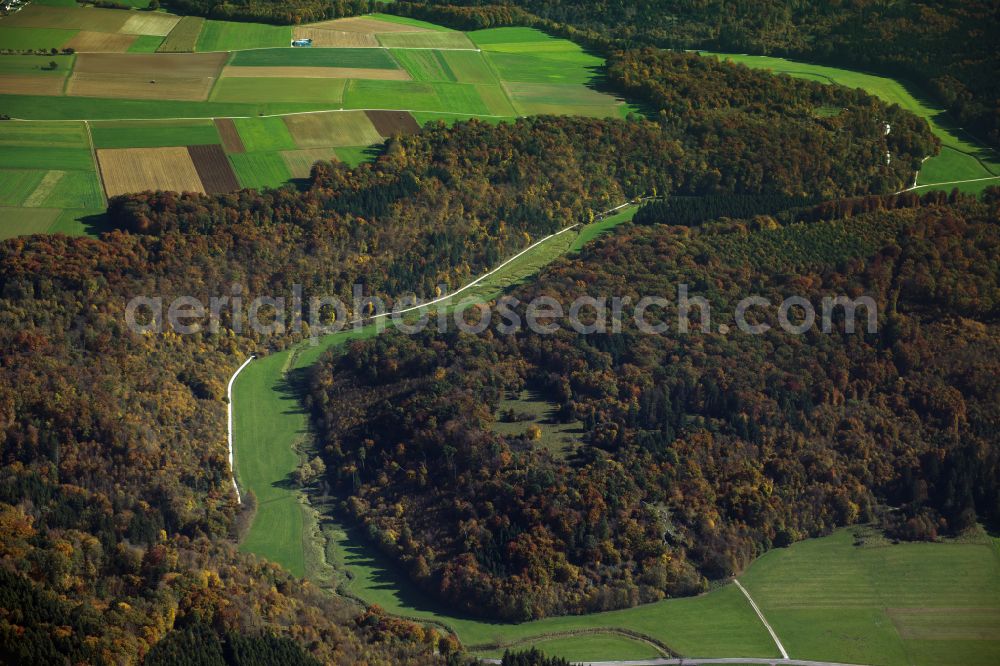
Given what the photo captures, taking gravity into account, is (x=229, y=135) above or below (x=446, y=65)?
above

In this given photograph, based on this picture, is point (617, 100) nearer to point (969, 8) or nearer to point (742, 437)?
point (969, 8)

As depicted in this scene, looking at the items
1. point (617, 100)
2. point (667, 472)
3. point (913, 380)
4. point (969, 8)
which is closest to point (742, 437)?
point (667, 472)

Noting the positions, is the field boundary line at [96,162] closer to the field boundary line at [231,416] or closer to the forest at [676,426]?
the field boundary line at [231,416]

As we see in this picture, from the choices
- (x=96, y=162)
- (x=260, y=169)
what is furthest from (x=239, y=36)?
(x=96, y=162)

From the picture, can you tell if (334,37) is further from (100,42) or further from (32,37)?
(32,37)

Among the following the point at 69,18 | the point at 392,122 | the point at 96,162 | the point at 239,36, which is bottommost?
the point at 392,122

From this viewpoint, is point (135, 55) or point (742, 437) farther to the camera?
point (135, 55)
